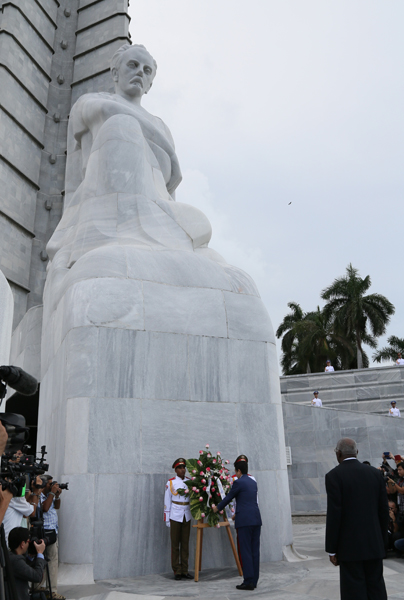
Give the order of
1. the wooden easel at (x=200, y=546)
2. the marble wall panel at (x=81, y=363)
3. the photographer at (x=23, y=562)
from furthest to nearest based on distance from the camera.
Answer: the marble wall panel at (x=81, y=363), the wooden easel at (x=200, y=546), the photographer at (x=23, y=562)

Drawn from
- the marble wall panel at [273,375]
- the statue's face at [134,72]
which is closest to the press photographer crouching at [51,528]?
the marble wall panel at [273,375]

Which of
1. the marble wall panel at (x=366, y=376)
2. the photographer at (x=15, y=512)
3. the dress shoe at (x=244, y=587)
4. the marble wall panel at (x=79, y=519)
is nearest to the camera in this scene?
the photographer at (x=15, y=512)

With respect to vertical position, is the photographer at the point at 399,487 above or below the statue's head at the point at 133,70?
below

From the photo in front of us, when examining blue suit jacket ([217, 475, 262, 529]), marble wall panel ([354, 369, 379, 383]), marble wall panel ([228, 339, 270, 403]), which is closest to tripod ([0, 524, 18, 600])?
blue suit jacket ([217, 475, 262, 529])

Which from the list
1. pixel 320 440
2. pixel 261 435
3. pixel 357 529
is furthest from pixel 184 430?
pixel 320 440

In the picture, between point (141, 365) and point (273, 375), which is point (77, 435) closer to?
point (141, 365)

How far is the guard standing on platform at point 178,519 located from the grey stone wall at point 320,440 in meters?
10.3

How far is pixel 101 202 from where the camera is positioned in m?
9.82

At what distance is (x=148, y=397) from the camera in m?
7.57

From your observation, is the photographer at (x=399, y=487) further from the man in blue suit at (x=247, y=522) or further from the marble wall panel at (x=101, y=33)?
the marble wall panel at (x=101, y=33)

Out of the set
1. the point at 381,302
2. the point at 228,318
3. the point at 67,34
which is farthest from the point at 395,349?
the point at 228,318

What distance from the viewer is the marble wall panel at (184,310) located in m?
8.05

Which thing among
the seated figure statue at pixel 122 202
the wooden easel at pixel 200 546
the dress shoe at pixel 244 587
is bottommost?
the dress shoe at pixel 244 587

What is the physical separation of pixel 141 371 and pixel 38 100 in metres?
22.7
